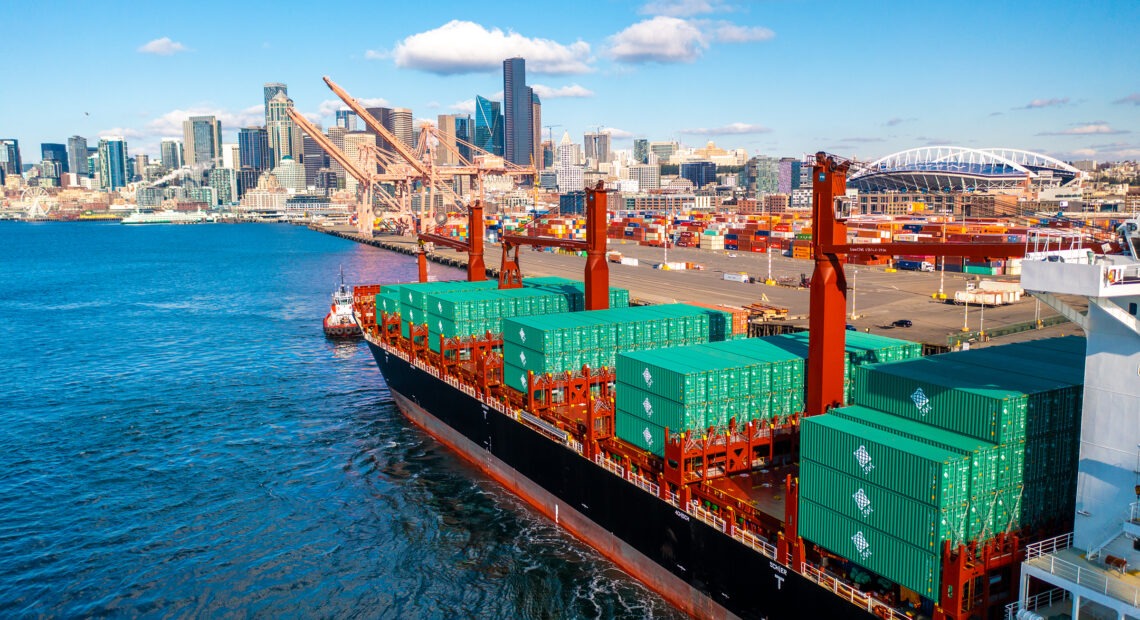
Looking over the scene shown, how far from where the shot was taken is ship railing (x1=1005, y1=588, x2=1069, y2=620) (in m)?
17.2

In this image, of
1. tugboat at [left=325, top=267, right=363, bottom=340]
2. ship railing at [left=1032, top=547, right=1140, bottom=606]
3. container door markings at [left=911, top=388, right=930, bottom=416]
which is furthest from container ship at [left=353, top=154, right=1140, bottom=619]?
tugboat at [left=325, top=267, right=363, bottom=340]

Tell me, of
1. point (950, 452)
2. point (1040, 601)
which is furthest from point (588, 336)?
point (1040, 601)

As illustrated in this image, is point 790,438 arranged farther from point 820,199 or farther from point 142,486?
point 142,486

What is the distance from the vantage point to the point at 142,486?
36.4 meters

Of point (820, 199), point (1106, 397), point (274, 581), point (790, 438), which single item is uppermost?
point (820, 199)

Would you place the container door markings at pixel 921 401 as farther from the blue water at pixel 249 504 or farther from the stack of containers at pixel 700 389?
the blue water at pixel 249 504

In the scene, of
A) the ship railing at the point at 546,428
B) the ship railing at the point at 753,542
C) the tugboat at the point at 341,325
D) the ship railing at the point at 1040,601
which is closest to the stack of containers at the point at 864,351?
the ship railing at the point at 753,542

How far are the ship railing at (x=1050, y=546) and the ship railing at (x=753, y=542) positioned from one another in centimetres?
600

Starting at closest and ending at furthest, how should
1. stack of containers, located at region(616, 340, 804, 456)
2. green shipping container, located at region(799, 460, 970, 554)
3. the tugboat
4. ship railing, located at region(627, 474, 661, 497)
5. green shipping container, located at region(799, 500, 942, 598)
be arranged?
green shipping container, located at region(799, 460, 970, 554) < green shipping container, located at region(799, 500, 942, 598) < stack of containers, located at region(616, 340, 804, 456) < ship railing, located at region(627, 474, 661, 497) < the tugboat

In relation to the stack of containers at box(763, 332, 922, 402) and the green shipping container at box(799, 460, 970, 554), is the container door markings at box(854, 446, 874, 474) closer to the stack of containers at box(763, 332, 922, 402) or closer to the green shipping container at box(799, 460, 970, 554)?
the green shipping container at box(799, 460, 970, 554)

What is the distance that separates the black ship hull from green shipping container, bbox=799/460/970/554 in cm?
206

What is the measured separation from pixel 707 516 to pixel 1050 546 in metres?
8.79

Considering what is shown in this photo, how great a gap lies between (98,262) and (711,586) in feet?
540

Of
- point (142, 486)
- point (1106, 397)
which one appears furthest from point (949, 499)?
point (142, 486)
